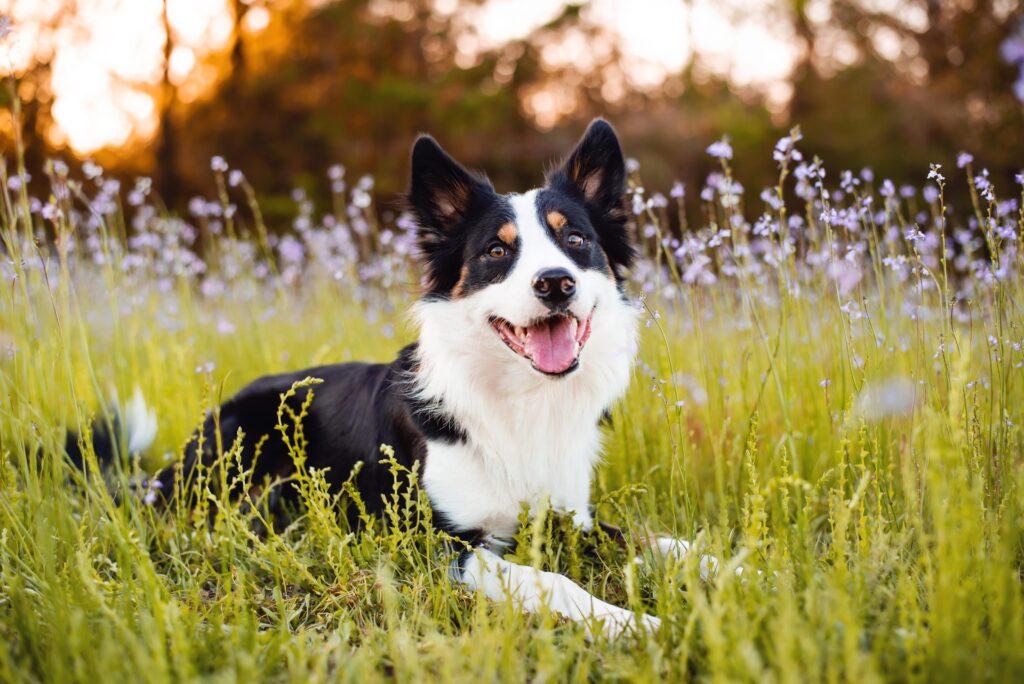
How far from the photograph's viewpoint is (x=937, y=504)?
167 centimetres

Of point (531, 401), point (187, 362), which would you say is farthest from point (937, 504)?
point (187, 362)

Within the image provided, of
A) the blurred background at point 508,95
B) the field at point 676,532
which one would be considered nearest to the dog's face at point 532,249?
the field at point 676,532

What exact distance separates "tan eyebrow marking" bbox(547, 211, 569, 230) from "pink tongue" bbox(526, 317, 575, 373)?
498 millimetres

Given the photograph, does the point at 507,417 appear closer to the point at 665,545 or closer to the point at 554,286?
the point at 554,286

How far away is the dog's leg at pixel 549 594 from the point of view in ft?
7.07

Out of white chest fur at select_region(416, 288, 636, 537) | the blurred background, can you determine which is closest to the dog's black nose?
white chest fur at select_region(416, 288, 636, 537)

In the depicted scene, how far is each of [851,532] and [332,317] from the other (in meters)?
3.92

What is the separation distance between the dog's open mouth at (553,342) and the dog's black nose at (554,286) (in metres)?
0.08

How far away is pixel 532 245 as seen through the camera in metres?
2.99

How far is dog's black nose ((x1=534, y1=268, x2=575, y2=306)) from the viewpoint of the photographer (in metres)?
2.66

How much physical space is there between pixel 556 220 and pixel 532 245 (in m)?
0.20

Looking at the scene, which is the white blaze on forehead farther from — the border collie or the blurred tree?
the blurred tree

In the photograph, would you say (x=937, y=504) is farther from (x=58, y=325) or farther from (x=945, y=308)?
(x=58, y=325)

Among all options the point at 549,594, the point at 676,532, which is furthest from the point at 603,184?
the point at 549,594
